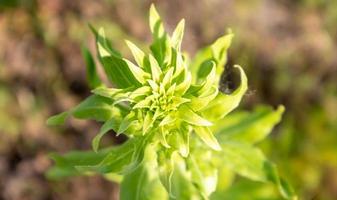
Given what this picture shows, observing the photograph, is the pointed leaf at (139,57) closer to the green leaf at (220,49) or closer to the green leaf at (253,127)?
the green leaf at (220,49)

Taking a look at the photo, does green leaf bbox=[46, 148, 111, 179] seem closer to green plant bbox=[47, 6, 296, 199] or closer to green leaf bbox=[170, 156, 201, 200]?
green plant bbox=[47, 6, 296, 199]

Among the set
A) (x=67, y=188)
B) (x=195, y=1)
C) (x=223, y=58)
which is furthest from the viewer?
(x=195, y=1)

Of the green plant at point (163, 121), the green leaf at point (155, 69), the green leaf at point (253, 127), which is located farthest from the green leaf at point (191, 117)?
the green leaf at point (253, 127)

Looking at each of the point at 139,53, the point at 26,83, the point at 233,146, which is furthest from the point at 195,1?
the point at 139,53

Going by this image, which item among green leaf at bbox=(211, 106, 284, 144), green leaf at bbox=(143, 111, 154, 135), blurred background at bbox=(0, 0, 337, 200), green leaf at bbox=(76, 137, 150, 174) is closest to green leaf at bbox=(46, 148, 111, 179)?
green leaf at bbox=(76, 137, 150, 174)

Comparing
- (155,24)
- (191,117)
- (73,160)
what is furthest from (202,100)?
(73,160)

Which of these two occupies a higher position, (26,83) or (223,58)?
(223,58)

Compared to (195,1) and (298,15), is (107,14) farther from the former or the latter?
(298,15)

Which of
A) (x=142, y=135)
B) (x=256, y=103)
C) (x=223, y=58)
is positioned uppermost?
(x=223, y=58)
